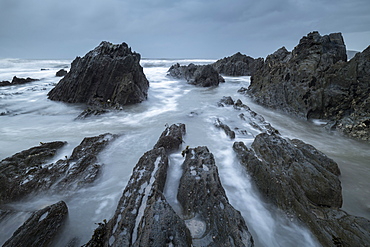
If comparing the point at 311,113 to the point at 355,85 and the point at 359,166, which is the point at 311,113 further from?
the point at 359,166

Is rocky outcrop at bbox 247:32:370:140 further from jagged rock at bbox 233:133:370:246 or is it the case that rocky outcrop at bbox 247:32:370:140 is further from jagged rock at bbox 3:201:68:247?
jagged rock at bbox 3:201:68:247

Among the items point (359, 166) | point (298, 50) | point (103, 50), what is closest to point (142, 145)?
point (359, 166)

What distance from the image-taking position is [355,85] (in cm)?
1031

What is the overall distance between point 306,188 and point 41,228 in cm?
585

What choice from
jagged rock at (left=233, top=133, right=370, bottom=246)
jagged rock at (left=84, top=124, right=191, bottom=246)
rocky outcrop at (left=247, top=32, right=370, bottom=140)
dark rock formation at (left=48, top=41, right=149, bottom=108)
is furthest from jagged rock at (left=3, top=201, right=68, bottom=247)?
rocky outcrop at (left=247, top=32, right=370, bottom=140)

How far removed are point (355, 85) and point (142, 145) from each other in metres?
12.3

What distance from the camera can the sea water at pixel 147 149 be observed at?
397 cm

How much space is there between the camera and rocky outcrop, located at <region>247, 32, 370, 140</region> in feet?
32.2

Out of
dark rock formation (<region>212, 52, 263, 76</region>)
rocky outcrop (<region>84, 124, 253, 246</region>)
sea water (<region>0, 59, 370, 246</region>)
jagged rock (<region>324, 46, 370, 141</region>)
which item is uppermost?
dark rock formation (<region>212, 52, 263, 76</region>)

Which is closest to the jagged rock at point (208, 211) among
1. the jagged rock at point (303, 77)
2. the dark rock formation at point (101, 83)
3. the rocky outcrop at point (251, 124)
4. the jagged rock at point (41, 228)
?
the jagged rock at point (41, 228)

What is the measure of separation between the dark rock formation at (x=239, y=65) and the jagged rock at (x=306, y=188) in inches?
1431

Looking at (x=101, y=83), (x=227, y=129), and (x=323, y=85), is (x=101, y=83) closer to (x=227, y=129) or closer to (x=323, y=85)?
A: (x=227, y=129)

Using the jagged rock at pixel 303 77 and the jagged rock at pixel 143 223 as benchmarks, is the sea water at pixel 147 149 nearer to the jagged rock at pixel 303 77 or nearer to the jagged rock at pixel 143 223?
the jagged rock at pixel 143 223

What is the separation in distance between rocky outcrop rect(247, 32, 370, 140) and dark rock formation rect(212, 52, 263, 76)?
22935 millimetres
